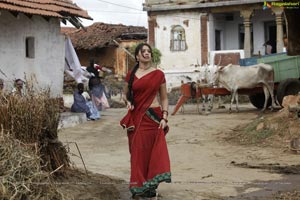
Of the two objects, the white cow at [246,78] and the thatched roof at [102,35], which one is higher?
the thatched roof at [102,35]

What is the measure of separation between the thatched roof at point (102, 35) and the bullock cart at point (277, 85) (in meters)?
17.1

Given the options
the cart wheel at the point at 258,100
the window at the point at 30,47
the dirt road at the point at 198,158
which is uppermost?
the window at the point at 30,47

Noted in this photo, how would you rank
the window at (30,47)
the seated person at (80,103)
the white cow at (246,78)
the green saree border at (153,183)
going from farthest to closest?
the white cow at (246,78)
the seated person at (80,103)
the window at (30,47)
the green saree border at (153,183)

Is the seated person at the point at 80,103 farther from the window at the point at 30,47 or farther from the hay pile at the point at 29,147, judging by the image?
the hay pile at the point at 29,147

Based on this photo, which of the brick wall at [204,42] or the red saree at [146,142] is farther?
the brick wall at [204,42]

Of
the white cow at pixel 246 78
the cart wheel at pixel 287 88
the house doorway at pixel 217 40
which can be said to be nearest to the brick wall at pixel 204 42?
the house doorway at pixel 217 40

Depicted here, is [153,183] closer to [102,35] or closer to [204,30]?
[204,30]

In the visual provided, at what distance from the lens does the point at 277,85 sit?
17.9 m

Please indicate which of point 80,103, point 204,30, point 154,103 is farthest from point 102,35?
point 154,103

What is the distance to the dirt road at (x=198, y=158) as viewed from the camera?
688 cm

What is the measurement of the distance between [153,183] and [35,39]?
379 inches

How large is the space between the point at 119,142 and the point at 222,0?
16126 mm

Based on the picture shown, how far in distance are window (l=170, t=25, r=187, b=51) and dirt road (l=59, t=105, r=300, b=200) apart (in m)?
12.0

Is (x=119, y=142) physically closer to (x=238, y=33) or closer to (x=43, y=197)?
(x=43, y=197)
